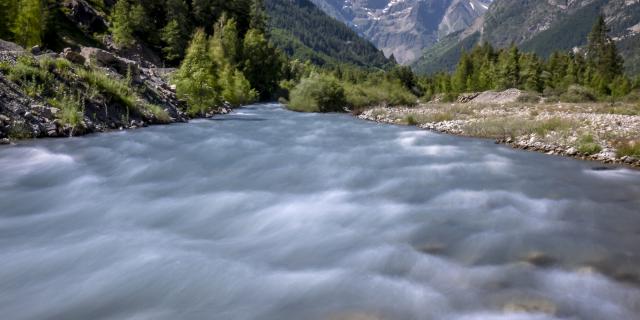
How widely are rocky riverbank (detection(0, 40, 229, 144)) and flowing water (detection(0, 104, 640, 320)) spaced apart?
4.24 metres

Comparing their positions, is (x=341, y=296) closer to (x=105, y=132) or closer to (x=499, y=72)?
(x=105, y=132)

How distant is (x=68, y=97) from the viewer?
2375 cm

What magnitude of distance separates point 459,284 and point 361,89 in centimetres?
6161

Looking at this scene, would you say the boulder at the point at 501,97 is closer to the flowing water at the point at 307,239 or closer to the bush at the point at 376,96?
the bush at the point at 376,96

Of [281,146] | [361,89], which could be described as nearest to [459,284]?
[281,146]

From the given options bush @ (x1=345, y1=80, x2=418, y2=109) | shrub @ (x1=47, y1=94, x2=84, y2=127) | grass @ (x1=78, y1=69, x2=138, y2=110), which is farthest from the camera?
bush @ (x1=345, y1=80, x2=418, y2=109)

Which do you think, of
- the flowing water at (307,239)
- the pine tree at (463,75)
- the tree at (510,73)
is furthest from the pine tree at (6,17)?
the pine tree at (463,75)

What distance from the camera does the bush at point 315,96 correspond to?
55531mm

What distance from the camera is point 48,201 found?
1147 cm

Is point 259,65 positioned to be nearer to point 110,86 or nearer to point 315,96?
point 315,96

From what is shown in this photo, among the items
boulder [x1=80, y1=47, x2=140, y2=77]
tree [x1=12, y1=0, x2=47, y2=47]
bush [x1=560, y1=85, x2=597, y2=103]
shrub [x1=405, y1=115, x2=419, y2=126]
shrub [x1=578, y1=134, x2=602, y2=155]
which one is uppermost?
tree [x1=12, y1=0, x2=47, y2=47]

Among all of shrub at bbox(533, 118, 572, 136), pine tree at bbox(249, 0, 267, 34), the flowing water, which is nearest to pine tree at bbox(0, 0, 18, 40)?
the flowing water

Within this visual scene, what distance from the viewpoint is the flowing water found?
652 cm

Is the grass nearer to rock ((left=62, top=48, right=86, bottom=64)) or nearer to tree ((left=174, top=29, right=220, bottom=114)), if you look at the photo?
rock ((left=62, top=48, right=86, bottom=64))
